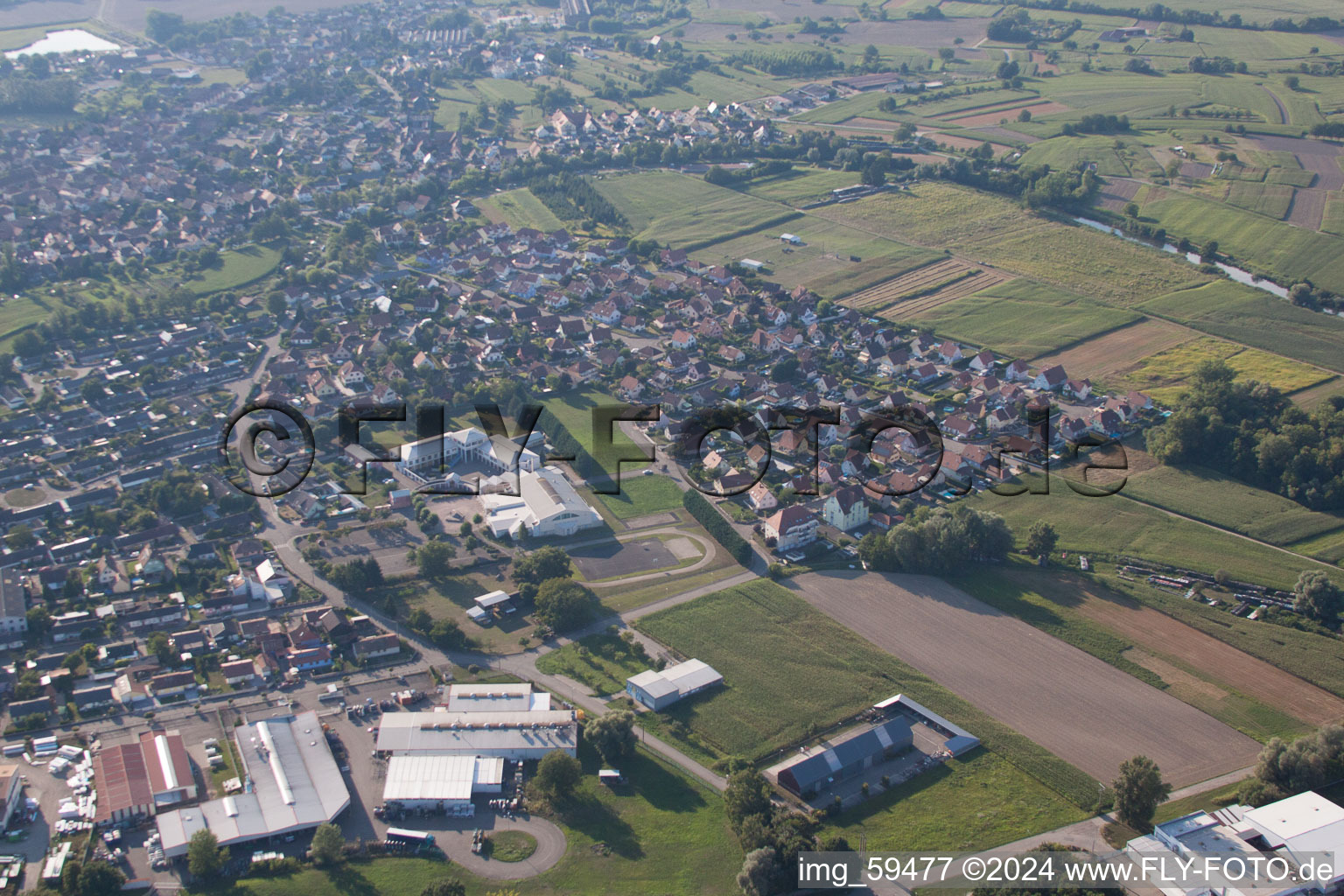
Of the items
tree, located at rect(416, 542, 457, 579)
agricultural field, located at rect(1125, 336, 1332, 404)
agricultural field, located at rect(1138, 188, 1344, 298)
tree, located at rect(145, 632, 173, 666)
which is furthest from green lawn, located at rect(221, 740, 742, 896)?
agricultural field, located at rect(1138, 188, 1344, 298)

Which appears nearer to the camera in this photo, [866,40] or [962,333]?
[962,333]

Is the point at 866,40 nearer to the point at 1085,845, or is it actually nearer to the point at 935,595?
the point at 935,595

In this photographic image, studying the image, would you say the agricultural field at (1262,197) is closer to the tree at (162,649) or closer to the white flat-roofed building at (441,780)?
the white flat-roofed building at (441,780)

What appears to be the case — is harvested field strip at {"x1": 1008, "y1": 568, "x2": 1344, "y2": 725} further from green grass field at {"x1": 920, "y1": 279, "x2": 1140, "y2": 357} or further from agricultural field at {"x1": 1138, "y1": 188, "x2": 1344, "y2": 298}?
agricultural field at {"x1": 1138, "y1": 188, "x2": 1344, "y2": 298}

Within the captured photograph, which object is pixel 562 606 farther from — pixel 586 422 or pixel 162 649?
pixel 586 422

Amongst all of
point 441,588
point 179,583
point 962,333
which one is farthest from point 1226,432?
point 179,583
